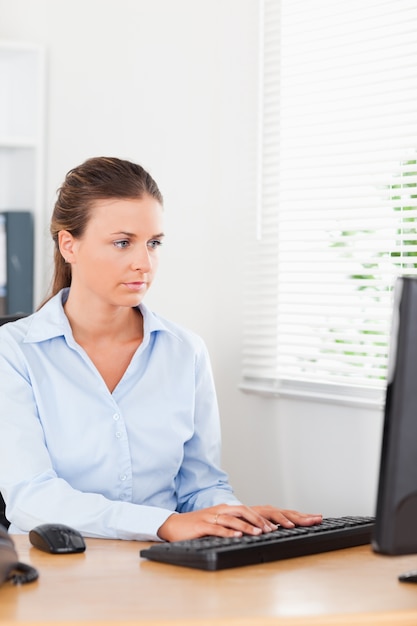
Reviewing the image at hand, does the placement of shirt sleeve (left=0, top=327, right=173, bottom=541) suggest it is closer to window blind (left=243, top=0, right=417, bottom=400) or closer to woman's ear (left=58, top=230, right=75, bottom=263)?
woman's ear (left=58, top=230, right=75, bottom=263)

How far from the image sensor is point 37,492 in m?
1.86

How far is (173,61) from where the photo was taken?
9.82ft

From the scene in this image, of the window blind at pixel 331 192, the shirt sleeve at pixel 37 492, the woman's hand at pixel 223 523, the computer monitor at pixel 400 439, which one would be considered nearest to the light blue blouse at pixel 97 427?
the shirt sleeve at pixel 37 492

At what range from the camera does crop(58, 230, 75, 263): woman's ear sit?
2.18m

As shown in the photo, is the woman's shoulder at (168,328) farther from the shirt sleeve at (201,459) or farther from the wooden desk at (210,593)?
the wooden desk at (210,593)

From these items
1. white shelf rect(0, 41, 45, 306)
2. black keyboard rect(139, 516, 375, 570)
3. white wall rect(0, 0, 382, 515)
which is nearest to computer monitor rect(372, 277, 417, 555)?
black keyboard rect(139, 516, 375, 570)

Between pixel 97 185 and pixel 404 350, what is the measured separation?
1.10 metres

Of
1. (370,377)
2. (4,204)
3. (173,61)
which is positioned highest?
(173,61)

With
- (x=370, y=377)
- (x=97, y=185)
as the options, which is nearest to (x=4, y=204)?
(x=97, y=185)

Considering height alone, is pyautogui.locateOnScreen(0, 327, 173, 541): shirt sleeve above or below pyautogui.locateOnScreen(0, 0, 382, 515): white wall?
below

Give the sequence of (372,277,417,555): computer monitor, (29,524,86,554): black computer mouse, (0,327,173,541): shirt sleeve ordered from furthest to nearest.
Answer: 1. (0,327,173,541): shirt sleeve
2. (29,524,86,554): black computer mouse
3. (372,277,417,555): computer monitor

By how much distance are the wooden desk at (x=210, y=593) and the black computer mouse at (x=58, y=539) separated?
1cm

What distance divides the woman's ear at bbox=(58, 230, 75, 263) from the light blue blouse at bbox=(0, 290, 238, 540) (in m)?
0.10

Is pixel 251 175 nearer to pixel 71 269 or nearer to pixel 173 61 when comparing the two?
pixel 173 61
